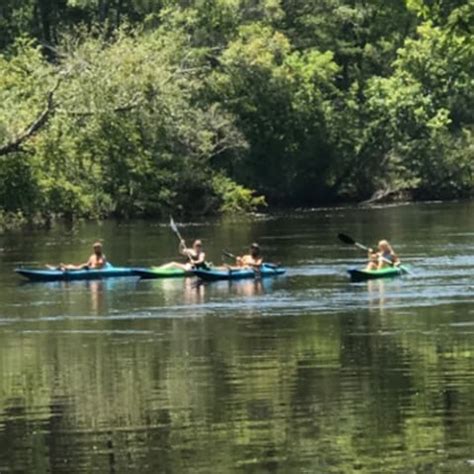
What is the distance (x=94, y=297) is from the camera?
31.8 meters

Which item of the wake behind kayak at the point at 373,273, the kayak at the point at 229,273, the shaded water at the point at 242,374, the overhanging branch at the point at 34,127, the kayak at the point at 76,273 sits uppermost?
the overhanging branch at the point at 34,127

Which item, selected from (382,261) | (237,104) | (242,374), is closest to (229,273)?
→ (382,261)

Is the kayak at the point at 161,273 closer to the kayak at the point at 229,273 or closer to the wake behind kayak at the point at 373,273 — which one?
the kayak at the point at 229,273

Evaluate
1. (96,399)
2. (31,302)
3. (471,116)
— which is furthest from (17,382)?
(471,116)

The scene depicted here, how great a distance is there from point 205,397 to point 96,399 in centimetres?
122

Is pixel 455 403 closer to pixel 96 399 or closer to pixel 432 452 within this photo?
pixel 432 452

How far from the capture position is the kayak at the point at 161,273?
3591 centimetres

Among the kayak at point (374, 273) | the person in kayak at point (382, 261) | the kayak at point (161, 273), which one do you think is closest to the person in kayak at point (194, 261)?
the kayak at point (161, 273)

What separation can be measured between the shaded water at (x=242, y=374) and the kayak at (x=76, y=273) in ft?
1.29

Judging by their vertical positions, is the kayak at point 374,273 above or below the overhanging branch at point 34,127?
below

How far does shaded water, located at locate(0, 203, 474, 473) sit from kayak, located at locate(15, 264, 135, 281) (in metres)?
0.39

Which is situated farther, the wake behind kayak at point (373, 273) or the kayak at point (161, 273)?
the kayak at point (161, 273)

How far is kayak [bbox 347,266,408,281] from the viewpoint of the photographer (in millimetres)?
34312

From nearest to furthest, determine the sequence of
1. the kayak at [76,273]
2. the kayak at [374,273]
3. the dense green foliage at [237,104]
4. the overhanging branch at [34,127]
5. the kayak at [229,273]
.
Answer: the kayak at [374,273] < the kayak at [229,273] < the kayak at [76,273] < the overhanging branch at [34,127] < the dense green foliage at [237,104]
